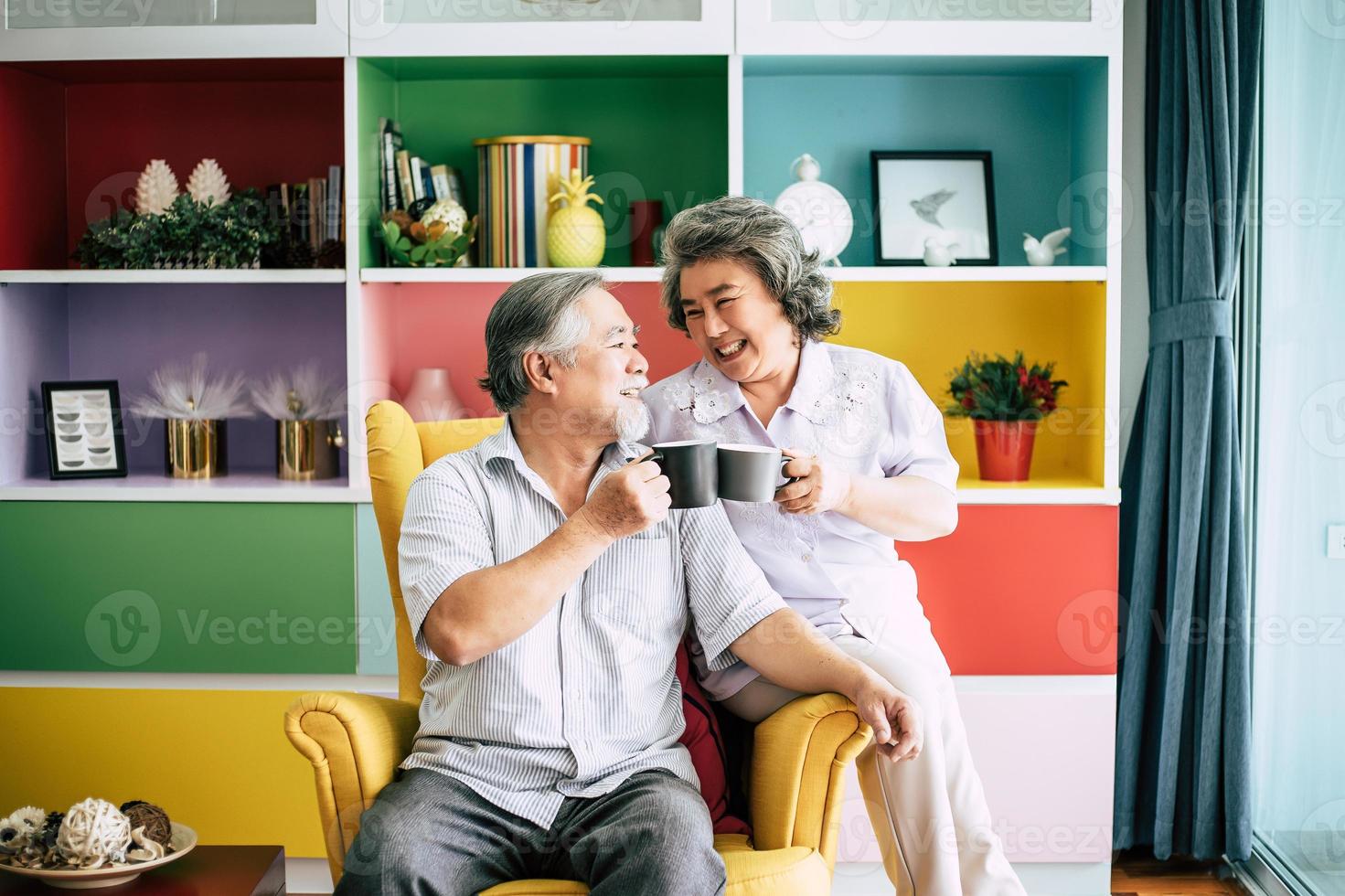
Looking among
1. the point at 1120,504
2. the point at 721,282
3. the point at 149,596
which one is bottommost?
the point at 149,596

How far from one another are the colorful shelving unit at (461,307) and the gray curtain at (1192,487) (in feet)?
0.50

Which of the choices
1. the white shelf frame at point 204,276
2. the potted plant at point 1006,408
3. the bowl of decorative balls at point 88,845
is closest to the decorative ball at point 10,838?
the bowl of decorative balls at point 88,845

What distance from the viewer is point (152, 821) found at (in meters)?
1.76

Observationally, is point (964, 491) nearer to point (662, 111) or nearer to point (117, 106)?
point (662, 111)

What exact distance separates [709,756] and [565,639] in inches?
12.8

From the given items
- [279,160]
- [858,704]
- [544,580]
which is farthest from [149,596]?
[858,704]

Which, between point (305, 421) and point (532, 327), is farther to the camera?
point (305, 421)

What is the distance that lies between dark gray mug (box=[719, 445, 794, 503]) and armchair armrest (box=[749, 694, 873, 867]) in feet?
1.08

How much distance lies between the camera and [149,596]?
2670 mm

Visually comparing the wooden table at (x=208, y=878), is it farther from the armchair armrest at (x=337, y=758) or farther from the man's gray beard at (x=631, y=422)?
the man's gray beard at (x=631, y=422)

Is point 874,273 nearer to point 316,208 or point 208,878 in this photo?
point 316,208

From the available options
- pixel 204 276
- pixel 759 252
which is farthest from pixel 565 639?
pixel 204 276

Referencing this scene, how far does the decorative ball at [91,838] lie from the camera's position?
167cm

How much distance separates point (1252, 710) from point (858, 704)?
140 centimetres
